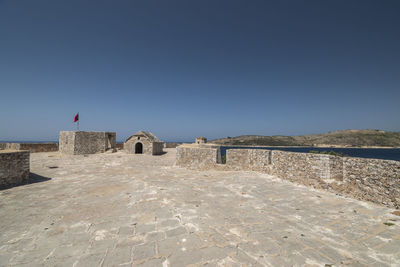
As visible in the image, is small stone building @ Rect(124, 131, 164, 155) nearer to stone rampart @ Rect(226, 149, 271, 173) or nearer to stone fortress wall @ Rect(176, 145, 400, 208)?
stone fortress wall @ Rect(176, 145, 400, 208)

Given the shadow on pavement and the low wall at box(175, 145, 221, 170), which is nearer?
the shadow on pavement

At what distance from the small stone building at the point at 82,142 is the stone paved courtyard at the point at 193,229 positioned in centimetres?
1592

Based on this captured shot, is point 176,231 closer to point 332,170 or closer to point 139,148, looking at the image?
point 332,170

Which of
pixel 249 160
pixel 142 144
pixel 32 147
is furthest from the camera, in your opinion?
pixel 142 144

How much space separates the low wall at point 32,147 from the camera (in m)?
19.6

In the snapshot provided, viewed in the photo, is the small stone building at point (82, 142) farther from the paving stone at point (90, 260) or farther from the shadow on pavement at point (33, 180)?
the paving stone at point (90, 260)

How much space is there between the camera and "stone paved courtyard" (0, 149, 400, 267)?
3111mm

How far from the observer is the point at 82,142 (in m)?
21.5

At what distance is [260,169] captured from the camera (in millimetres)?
10719

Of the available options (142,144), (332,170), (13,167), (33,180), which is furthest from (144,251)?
(142,144)

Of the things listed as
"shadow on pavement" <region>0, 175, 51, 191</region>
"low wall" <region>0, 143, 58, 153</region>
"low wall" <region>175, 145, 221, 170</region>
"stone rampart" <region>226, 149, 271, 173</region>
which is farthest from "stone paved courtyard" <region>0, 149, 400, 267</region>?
"low wall" <region>0, 143, 58, 153</region>

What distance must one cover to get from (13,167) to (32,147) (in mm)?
18924

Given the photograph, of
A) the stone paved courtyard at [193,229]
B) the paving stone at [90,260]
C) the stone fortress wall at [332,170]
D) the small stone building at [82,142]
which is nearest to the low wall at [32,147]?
the small stone building at [82,142]

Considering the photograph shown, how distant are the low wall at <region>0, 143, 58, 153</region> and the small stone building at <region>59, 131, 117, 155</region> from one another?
2714 mm
